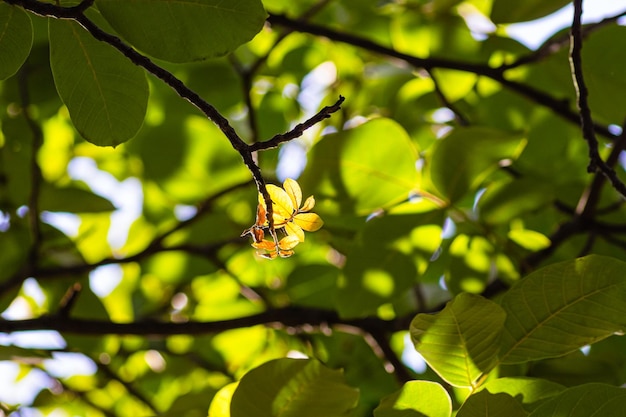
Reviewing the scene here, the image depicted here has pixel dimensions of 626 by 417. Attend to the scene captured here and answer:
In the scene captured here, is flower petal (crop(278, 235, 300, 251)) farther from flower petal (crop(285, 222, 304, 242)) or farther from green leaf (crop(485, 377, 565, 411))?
green leaf (crop(485, 377, 565, 411))

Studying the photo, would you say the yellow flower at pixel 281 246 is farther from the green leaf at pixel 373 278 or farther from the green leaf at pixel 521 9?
the green leaf at pixel 521 9

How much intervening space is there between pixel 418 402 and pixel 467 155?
1.52 ft

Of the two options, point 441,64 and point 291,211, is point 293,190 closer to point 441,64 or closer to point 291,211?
point 291,211

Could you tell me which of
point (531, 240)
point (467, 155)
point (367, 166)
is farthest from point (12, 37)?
point (531, 240)

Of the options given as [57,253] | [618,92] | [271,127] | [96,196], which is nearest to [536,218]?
[618,92]

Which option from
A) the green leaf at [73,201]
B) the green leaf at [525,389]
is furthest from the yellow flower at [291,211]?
the green leaf at [73,201]

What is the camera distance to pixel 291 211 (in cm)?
70

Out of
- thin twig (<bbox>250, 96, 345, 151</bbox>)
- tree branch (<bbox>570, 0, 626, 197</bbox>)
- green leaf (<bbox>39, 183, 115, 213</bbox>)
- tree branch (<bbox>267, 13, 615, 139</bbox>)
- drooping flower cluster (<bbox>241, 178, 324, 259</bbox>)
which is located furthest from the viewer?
green leaf (<bbox>39, 183, 115, 213</bbox>)

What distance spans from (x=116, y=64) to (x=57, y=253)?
814 millimetres

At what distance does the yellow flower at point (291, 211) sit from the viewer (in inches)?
26.9

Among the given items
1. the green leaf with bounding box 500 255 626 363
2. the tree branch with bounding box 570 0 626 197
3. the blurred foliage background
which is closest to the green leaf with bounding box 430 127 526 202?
the blurred foliage background

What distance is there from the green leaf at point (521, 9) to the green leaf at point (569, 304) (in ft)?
1.77

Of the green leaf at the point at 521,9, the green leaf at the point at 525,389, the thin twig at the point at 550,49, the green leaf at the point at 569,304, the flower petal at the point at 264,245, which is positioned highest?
the green leaf at the point at 521,9

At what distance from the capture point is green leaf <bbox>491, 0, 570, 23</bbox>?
109 cm
